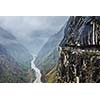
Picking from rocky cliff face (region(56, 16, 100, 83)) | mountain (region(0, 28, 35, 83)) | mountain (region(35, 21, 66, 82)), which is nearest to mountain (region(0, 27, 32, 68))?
mountain (region(0, 28, 35, 83))

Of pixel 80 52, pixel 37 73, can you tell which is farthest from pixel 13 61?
pixel 80 52

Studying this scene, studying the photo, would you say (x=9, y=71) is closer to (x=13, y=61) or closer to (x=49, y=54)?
(x=13, y=61)

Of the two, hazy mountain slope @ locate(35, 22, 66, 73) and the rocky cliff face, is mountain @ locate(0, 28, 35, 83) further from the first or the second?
the rocky cliff face

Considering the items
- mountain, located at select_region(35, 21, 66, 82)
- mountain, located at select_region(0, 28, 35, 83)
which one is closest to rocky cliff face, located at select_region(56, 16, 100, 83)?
mountain, located at select_region(35, 21, 66, 82)

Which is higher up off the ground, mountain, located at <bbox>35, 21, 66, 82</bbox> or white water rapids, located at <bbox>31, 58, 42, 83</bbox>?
mountain, located at <bbox>35, 21, 66, 82</bbox>

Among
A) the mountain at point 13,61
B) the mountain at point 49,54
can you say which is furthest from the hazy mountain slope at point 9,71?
the mountain at point 49,54
